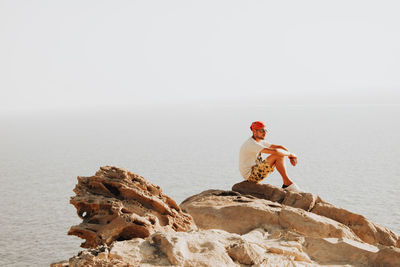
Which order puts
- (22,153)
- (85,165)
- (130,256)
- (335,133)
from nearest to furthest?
(130,256), (85,165), (22,153), (335,133)

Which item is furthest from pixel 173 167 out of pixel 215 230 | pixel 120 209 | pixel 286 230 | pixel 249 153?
pixel 215 230

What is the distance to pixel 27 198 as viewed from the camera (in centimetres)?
4494

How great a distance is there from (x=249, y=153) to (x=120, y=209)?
492 centimetres

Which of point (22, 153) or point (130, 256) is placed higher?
point (130, 256)

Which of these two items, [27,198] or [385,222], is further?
[27,198]

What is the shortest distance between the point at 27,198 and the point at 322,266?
41.4 metres

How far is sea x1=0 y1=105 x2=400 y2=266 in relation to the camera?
3538 centimetres

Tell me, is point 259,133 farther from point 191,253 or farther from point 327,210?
point 191,253

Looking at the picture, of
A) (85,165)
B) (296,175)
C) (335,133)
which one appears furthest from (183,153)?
(335,133)

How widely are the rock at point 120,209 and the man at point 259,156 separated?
3349mm

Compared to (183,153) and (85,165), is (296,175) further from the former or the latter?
(85,165)

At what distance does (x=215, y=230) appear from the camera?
27.9ft

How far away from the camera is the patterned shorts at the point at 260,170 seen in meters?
13.2

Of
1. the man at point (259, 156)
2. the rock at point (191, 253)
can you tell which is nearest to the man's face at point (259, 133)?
the man at point (259, 156)
